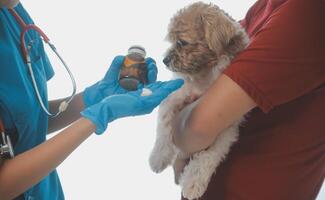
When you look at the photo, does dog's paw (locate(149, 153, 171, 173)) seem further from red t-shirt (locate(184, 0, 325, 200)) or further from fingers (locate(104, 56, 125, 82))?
fingers (locate(104, 56, 125, 82))

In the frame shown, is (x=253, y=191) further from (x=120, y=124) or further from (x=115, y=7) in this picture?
(x=115, y=7)

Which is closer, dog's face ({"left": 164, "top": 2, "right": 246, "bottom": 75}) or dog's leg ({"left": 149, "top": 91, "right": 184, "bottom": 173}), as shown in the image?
dog's face ({"left": 164, "top": 2, "right": 246, "bottom": 75})

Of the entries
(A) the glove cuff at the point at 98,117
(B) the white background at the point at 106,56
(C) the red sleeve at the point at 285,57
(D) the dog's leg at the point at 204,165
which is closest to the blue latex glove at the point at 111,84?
(A) the glove cuff at the point at 98,117

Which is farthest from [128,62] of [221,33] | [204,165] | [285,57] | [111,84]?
[285,57]

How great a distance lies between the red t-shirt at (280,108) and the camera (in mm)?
859

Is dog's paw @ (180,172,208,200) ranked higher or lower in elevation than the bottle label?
lower

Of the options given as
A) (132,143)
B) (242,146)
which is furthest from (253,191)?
(132,143)

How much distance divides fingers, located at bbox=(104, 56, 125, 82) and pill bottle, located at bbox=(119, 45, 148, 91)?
7 centimetres

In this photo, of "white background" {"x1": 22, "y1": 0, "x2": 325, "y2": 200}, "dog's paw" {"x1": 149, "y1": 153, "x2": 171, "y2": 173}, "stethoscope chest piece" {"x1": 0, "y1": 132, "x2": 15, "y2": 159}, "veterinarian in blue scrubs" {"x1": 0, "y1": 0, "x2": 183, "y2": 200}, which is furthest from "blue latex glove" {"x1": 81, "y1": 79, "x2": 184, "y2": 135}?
"white background" {"x1": 22, "y1": 0, "x2": 325, "y2": 200}

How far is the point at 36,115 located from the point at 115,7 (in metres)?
1.15

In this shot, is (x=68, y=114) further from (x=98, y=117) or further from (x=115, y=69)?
(x=98, y=117)

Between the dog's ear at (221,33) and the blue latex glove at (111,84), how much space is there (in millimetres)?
249

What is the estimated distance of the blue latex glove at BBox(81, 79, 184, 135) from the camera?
105 cm

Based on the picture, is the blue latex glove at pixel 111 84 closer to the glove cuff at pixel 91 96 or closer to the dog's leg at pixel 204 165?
the glove cuff at pixel 91 96
